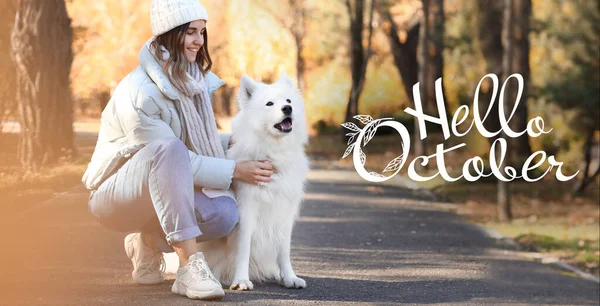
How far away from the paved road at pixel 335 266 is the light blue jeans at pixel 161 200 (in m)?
0.44

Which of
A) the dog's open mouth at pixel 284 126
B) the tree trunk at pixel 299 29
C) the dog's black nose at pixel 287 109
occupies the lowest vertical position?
the dog's open mouth at pixel 284 126

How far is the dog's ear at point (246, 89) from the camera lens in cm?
601

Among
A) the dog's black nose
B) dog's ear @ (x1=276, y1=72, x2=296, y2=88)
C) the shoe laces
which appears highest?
dog's ear @ (x1=276, y1=72, x2=296, y2=88)

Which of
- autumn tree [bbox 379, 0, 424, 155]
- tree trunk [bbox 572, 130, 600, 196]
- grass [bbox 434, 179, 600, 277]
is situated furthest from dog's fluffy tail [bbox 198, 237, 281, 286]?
autumn tree [bbox 379, 0, 424, 155]

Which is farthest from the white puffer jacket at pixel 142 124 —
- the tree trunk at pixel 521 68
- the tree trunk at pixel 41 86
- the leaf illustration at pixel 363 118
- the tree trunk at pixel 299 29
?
the tree trunk at pixel 299 29

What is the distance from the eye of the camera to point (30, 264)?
272 inches

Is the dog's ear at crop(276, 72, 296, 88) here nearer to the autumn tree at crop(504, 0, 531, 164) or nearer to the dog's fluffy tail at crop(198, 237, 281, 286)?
the dog's fluffy tail at crop(198, 237, 281, 286)

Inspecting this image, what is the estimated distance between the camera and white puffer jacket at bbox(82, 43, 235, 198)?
218 inches

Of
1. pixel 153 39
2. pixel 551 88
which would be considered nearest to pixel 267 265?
pixel 153 39

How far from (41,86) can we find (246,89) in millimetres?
5611

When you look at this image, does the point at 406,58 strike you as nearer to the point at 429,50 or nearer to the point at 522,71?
the point at 429,50

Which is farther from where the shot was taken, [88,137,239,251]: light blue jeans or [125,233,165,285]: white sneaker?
[125,233,165,285]: white sneaker

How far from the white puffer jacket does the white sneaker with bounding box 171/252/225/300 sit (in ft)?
1.61

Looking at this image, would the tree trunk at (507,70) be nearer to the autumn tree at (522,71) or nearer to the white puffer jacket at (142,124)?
the autumn tree at (522,71)
